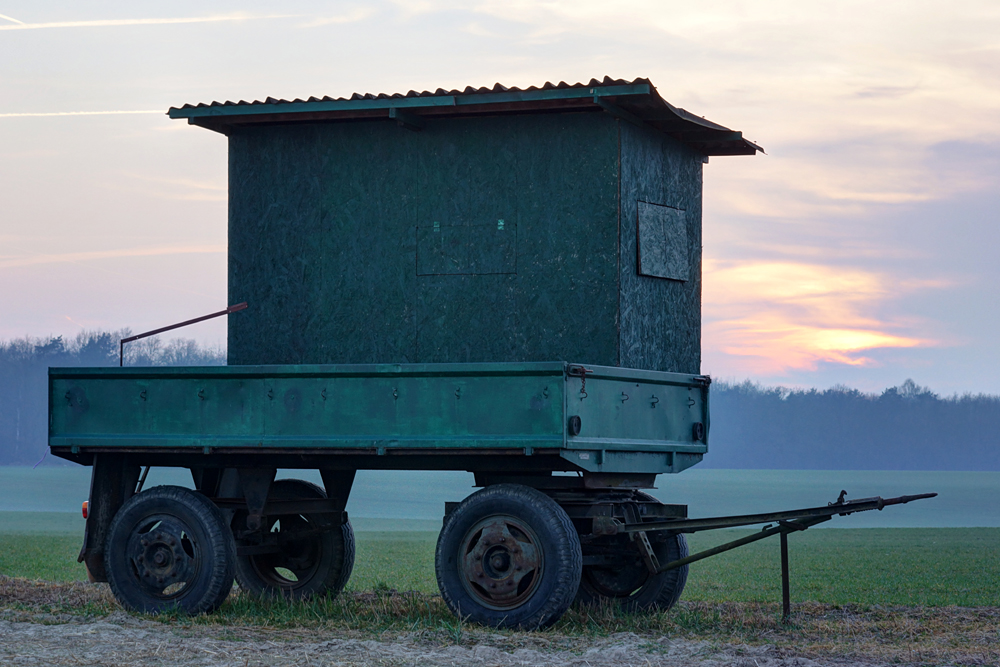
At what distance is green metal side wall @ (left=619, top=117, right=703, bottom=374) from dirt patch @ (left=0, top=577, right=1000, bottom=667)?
8.61 feet

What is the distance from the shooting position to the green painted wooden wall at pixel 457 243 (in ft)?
40.2

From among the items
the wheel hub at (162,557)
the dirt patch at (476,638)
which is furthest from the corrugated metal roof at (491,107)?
the dirt patch at (476,638)

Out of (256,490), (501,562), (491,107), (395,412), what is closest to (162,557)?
(256,490)

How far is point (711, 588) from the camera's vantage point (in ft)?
63.0

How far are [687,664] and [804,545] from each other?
30.3 m

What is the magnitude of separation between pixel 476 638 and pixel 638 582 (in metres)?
2.70

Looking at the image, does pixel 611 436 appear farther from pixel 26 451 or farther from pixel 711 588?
pixel 26 451

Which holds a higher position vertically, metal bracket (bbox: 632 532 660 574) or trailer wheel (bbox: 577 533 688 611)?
metal bracket (bbox: 632 532 660 574)

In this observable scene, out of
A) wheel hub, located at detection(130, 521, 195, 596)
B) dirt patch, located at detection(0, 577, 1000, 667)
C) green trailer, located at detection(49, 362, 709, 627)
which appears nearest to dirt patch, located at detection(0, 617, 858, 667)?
dirt patch, located at detection(0, 577, 1000, 667)

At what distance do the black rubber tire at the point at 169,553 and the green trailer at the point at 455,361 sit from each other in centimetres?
2

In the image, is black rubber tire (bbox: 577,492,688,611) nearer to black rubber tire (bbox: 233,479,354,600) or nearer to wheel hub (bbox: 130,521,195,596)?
black rubber tire (bbox: 233,479,354,600)

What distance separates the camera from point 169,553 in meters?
12.6

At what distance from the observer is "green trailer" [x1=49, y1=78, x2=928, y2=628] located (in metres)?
11.4

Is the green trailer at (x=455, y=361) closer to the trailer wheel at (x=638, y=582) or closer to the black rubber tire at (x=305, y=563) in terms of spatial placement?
the trailer wheel at (x=638, y=582)
